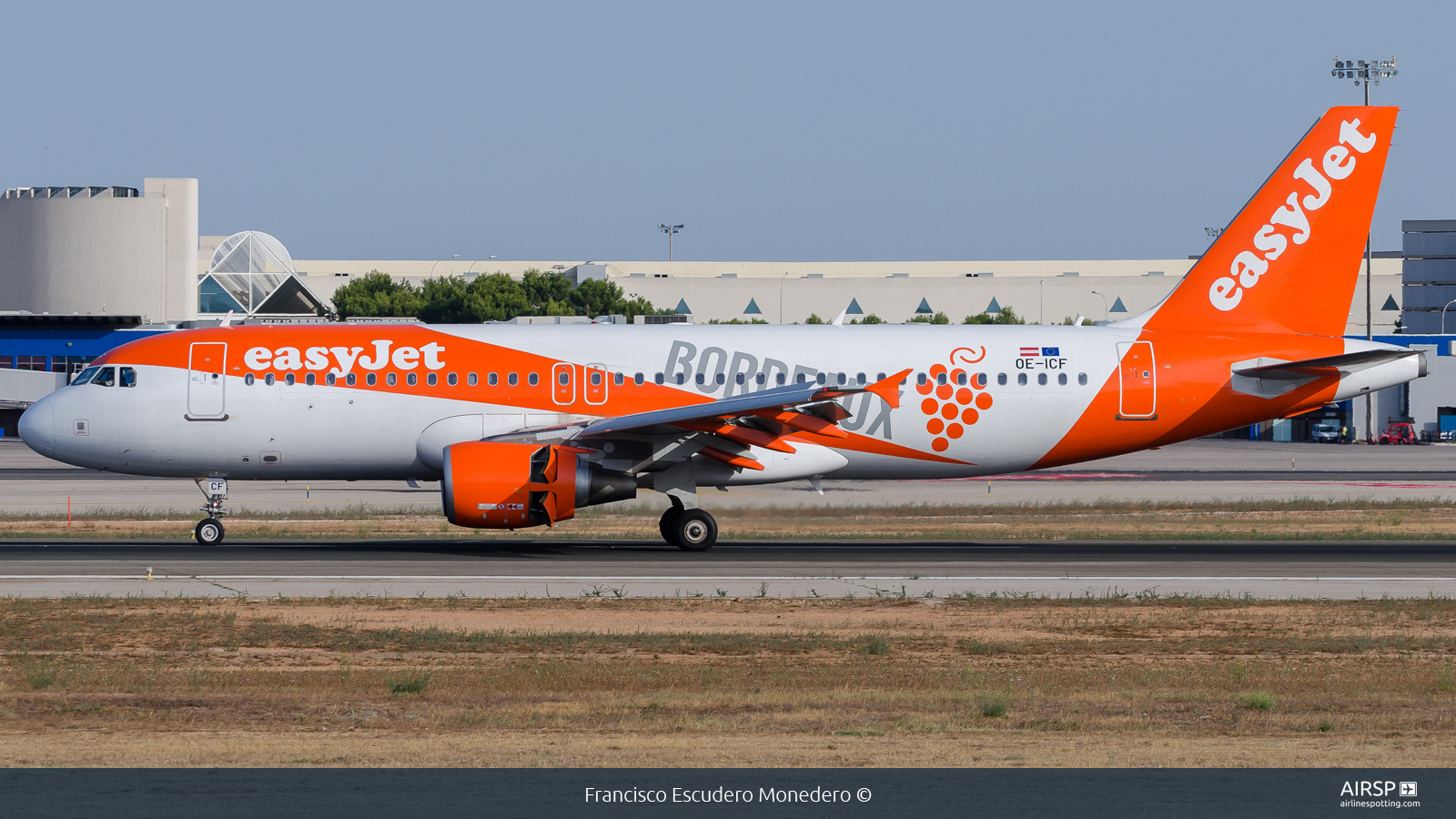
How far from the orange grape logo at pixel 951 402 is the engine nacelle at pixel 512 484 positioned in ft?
23.8

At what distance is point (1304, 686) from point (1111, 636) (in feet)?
11.9

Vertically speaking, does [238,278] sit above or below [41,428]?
above

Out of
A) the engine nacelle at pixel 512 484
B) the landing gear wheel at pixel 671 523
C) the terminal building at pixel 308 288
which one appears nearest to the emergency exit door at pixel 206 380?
the engine nacelle at pixel 512 484

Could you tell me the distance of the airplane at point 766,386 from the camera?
29703 mm

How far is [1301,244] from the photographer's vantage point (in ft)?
104

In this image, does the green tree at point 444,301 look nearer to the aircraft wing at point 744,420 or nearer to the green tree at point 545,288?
the green tree at point 545,288

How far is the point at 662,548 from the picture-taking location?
29953 millimetres

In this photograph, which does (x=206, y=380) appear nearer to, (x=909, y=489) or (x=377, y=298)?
(x=909, y=489)

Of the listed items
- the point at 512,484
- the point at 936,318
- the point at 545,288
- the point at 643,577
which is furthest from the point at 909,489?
the point at 545,288

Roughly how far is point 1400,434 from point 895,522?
242 feet

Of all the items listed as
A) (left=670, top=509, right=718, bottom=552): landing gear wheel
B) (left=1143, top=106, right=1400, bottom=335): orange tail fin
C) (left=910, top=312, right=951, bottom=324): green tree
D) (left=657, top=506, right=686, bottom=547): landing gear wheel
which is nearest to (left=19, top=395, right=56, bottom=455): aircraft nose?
(left=657, top=506, right=686, bottom=547): landing gear wheel

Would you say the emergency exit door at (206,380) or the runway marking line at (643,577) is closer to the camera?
the runway marking line at (643,577)
